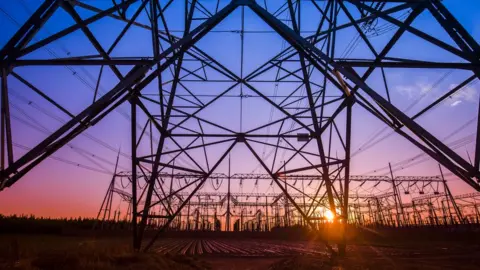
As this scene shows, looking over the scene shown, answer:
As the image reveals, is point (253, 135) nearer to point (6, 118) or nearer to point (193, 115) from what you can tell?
point (193, 115)

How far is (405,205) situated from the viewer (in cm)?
5925

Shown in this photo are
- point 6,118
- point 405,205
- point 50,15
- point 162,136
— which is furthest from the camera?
point 405,205

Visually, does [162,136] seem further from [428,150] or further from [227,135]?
[428,150]

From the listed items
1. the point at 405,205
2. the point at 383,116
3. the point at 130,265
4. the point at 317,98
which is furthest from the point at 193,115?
the point at 405,205

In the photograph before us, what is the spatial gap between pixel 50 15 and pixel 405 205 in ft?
221

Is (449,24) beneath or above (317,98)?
beneath

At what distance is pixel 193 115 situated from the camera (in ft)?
34.4

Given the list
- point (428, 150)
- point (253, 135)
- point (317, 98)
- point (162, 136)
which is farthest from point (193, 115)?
point (428, 150)

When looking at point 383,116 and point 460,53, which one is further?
point 383,116

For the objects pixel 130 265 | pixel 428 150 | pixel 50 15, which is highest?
pixel 50 15

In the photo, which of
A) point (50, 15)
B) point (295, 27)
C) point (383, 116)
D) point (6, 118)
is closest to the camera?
point (6, 118)

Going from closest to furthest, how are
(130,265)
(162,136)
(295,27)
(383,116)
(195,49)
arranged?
(130,265)
(383,116)
(295,27)
(195,49)
(162,136)

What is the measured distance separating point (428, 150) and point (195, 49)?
6.86 meters

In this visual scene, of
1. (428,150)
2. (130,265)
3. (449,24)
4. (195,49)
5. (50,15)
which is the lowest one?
(130,265)
